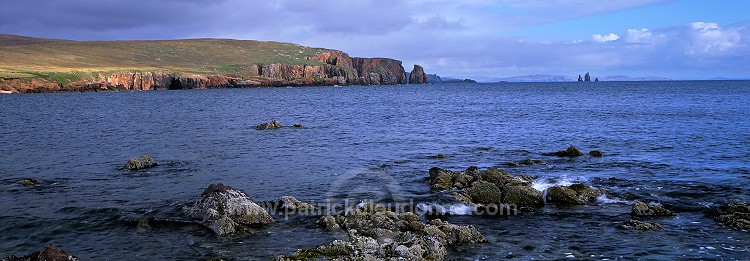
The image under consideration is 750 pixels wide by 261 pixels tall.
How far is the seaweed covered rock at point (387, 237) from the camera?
15.9 meters

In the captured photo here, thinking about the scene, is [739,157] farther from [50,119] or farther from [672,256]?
[50,119]

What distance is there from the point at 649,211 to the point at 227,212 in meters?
16.8

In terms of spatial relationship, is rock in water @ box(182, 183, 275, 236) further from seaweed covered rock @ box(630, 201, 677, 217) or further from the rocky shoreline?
seaweed covered rock @ box(630, 201, 677, 217)

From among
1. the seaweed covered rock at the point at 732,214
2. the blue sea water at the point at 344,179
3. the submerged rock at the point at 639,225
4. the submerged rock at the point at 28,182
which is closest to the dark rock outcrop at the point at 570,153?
the blue sea water at the point at 344,179

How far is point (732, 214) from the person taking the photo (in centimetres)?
2034

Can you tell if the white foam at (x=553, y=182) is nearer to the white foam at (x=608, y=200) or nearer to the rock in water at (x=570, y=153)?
the white foam at (x=608, y=200)

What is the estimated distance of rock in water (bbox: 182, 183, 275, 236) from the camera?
64.4 ft

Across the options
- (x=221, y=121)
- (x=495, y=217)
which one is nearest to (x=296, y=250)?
(x=495, y=217)

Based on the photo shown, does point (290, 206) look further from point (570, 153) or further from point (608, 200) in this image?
point (570, 153)

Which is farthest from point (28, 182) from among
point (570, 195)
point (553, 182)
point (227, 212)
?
point (553, 182)

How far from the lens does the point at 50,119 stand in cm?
7219

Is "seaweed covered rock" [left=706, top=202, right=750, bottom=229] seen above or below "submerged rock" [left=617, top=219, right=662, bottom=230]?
above

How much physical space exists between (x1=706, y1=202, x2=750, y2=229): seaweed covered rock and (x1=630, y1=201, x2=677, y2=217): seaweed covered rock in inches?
61.4

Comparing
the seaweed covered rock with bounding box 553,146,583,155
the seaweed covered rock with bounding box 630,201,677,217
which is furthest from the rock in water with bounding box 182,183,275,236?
the seaweed covered rock with bounding box 553,146,583,155
